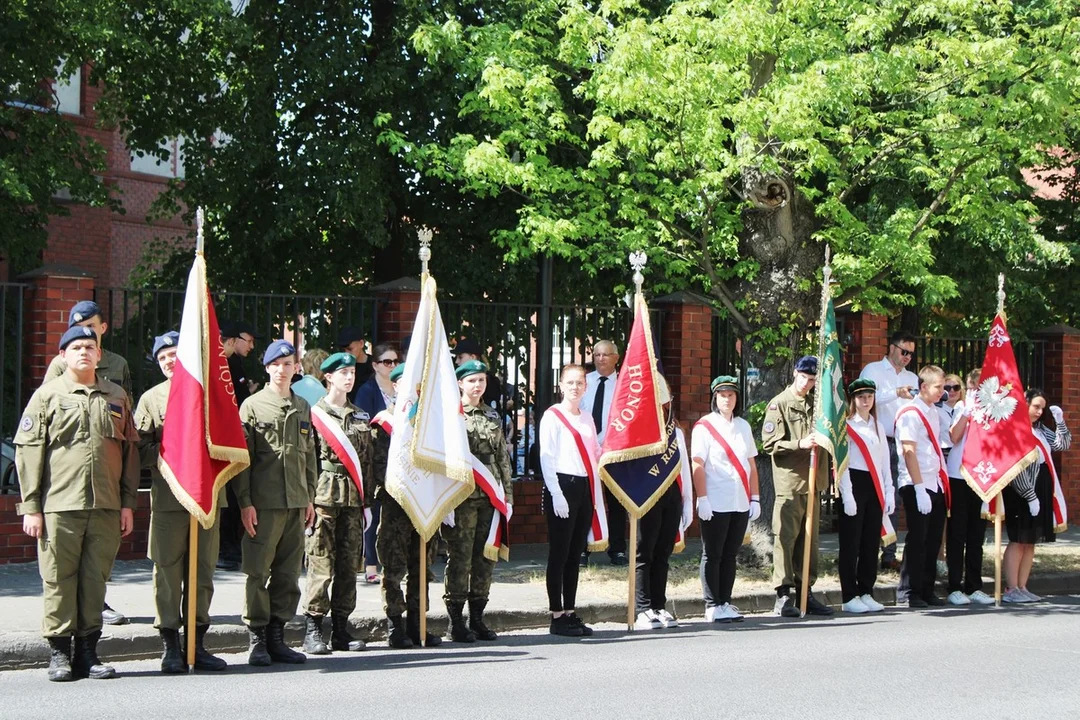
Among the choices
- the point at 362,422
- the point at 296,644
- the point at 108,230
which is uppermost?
the point at 108,230

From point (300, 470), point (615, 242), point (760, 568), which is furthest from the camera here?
point (615, 242)

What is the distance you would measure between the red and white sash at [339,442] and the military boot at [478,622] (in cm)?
117

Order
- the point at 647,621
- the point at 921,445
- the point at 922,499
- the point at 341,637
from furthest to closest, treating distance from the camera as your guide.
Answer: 1. the point at 921,445
2. the point at 922,499
3. the point at 647,621
4. the point at 341,637

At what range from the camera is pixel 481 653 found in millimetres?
8867

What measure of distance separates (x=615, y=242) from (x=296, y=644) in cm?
572

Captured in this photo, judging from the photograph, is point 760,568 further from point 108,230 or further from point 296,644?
point 108,230

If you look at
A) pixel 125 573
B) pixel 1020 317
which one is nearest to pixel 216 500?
pixel 125 573

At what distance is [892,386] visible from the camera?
519 inches

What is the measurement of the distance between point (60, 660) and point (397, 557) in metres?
2.25

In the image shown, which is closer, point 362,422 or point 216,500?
point 216,500

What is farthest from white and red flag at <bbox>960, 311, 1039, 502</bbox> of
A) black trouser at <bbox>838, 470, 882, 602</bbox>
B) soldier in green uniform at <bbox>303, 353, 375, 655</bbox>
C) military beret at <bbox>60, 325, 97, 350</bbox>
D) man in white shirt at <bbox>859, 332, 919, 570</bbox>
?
military beret at <bbox>60, 325, 97, 350</bbox>

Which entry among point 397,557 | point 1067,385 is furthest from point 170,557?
point 1067,385

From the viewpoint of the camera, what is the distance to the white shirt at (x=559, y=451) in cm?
971

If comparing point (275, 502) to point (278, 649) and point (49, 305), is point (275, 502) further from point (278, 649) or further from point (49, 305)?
point (49, 305)
